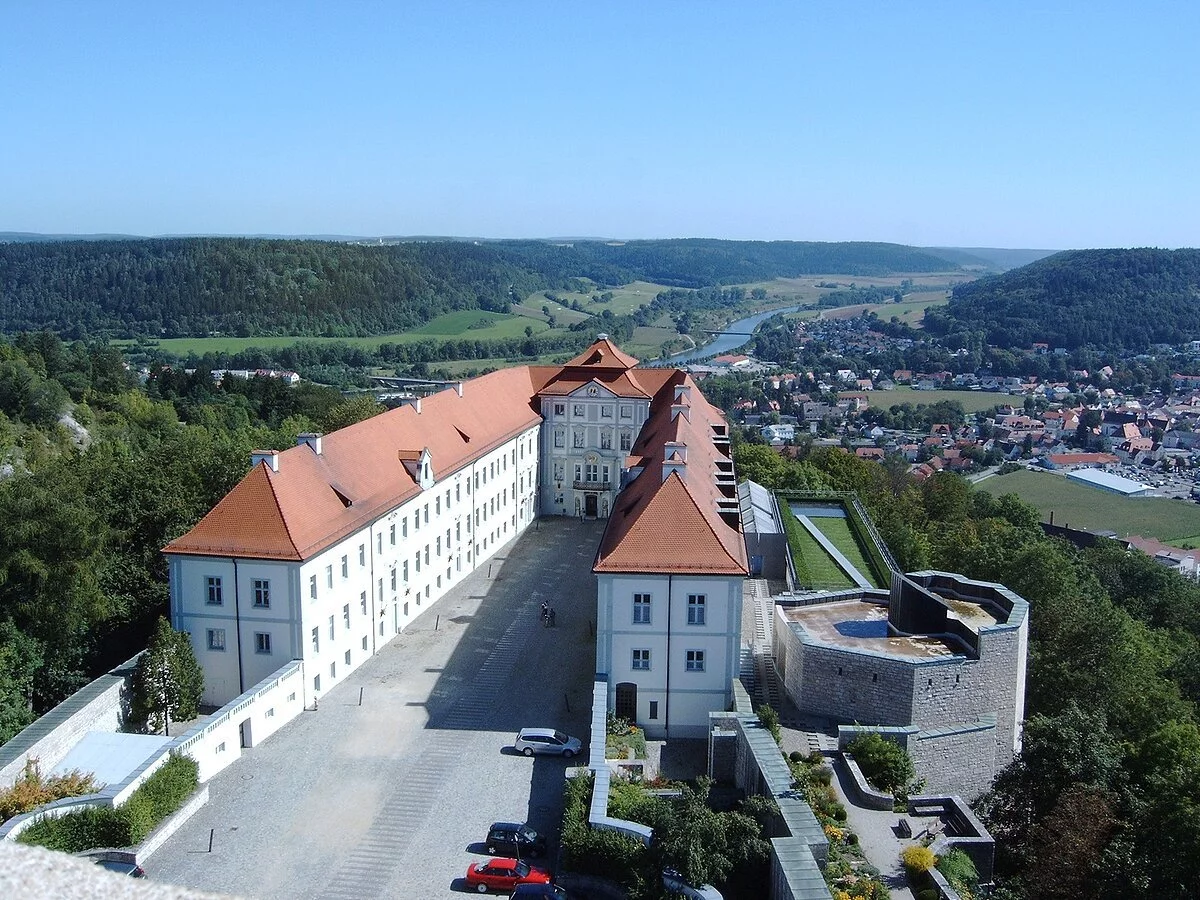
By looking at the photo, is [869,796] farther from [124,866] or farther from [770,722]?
[124,866]

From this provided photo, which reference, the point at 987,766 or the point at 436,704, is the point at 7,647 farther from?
A: the point at 987,766

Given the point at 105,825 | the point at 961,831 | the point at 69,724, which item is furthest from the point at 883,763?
the point at 69,724

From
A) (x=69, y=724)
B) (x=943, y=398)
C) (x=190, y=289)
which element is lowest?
(x=943, y=398)

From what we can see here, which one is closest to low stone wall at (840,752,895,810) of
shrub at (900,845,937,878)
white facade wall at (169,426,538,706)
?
shrub at (900,845,937,878)

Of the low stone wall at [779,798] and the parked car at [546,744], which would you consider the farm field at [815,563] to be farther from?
the parked car at [546,744]

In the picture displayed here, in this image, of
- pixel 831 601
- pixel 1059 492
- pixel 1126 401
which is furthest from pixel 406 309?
pixel 831 601

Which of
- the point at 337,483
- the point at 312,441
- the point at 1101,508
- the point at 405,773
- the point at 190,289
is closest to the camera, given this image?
the point at 405,773

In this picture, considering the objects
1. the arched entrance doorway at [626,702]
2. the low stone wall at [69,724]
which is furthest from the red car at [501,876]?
the low stone wall at [69,724]
